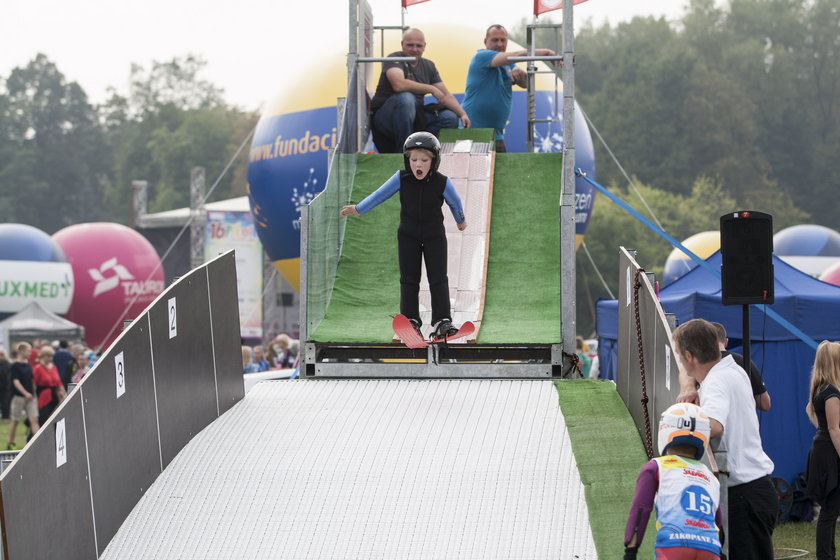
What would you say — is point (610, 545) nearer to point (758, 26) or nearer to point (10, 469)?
point (10, 469)

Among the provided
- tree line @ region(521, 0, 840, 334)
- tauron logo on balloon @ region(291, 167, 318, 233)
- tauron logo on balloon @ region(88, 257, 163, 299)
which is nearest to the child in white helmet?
tauron logo on balloon @ region(291, 167, 318, 233)

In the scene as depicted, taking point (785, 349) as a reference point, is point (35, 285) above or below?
below

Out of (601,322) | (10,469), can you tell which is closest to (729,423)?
(10,469)

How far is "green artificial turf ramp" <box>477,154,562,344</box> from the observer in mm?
11148

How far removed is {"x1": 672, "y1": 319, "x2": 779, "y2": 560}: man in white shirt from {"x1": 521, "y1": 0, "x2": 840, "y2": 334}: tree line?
68.2 m

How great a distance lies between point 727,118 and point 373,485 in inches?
3232

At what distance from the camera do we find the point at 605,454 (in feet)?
26.2

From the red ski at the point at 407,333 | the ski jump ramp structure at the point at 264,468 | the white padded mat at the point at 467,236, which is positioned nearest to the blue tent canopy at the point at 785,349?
the white padded mat at the point at 467,236

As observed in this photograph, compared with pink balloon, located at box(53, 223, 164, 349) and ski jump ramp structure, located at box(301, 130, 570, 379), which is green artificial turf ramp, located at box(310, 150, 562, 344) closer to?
ski jump ramp structure, located at box(301, 130, 570, 379)

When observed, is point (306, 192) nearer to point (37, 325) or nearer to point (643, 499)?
point (37, 325)

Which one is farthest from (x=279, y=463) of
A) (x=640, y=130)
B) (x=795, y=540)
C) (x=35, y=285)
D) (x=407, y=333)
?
(x=640, y=130)

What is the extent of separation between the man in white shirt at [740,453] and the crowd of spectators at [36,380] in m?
12.0

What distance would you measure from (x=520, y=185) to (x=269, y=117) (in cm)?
1183

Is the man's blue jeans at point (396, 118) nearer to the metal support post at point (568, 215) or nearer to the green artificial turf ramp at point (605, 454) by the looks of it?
the metal support post at point (568, 215)
